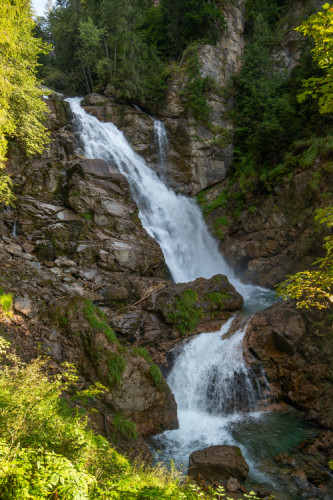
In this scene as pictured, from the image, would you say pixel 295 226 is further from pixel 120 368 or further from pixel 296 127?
pixel 120 368

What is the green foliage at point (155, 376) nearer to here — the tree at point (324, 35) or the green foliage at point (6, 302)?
the green foliage at point (6, 302)

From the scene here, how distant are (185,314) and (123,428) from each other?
5.63 metres

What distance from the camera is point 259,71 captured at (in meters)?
21.6

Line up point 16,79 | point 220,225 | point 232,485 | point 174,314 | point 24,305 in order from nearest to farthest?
point 232,485 → point 24,305 → point 16,79 → point 174,314 → point 220,225

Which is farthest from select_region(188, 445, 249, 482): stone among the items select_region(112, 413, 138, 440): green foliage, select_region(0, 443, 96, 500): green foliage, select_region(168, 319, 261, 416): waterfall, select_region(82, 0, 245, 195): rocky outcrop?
select_region(82, 0, 245, 195): rocky outcrop

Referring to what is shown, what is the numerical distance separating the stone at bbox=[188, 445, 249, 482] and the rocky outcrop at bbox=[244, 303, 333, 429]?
10.4 ft

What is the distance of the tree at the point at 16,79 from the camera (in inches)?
333

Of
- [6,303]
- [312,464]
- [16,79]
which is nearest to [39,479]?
[6,303]

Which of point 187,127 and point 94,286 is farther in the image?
point 187,127

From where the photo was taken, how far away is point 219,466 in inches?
254

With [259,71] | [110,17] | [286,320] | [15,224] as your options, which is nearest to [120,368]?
[286,320]

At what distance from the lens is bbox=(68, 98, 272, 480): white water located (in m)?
8.84

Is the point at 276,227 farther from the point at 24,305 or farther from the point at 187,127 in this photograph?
the point at 24,305

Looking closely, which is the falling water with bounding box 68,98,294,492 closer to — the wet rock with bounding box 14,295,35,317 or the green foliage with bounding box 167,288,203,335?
the green foliage with bounding box 167,288,203,335
